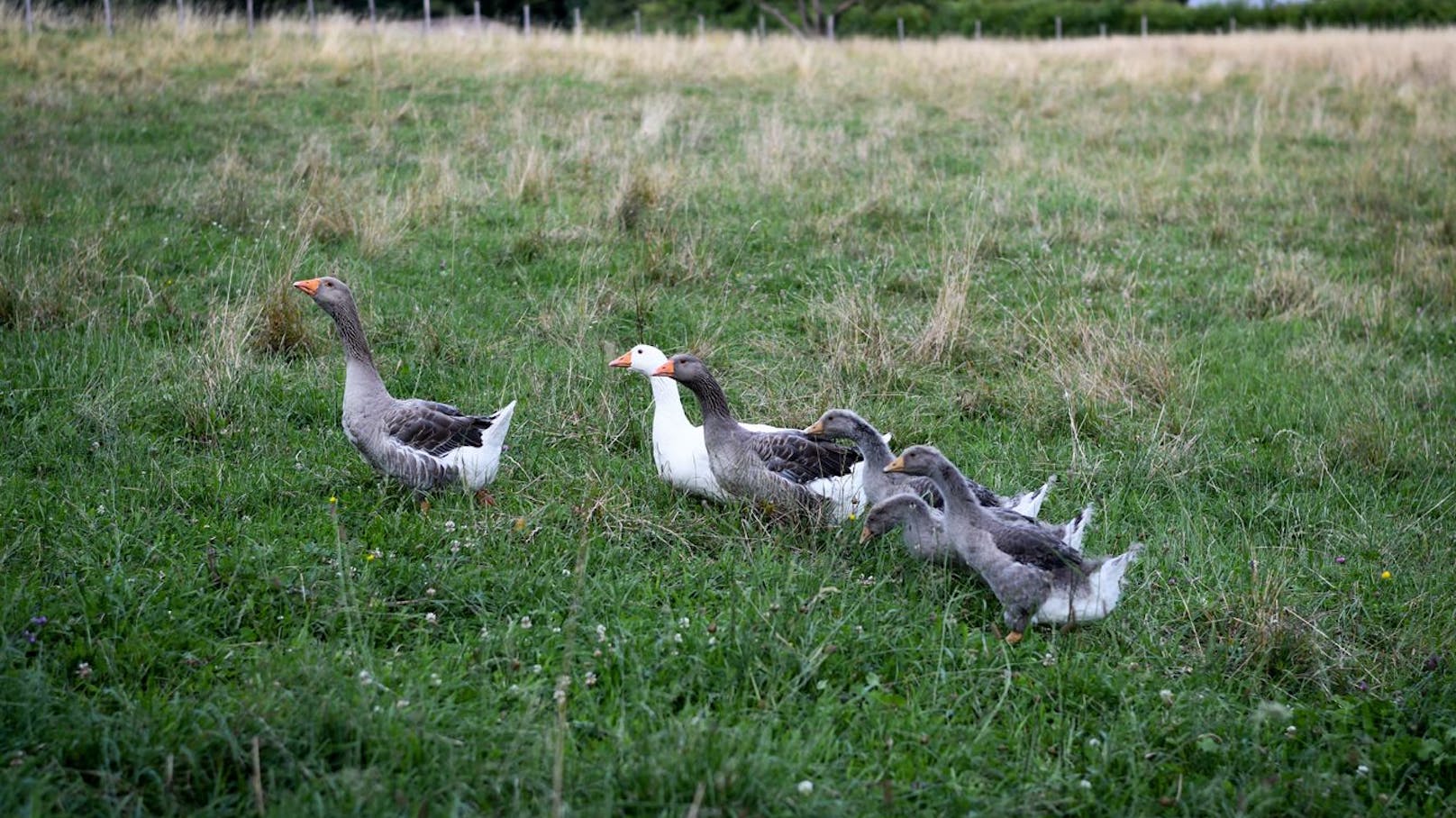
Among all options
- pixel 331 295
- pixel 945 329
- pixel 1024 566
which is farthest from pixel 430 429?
pixel 945 329

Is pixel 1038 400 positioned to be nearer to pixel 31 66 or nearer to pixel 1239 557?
pixel 1239 557

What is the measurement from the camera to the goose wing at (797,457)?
5.68 metres

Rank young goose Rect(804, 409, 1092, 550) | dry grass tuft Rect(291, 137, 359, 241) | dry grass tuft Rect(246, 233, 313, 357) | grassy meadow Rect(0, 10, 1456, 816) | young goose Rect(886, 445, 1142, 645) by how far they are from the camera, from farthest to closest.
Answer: dry grass tuft Rect(291, 137, 359, 241) → dry grass tuft Rect(246, 233, 313, 357) → young goose Rect(804, 409, 1092, 550) → young goose Rect(886, 445, 1142, 645) → grassy meadow Rect(0, 10, 1456, 816)

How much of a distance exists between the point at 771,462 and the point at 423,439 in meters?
1.71

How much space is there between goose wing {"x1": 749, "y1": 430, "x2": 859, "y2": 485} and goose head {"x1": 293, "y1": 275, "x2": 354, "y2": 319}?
2279 mm

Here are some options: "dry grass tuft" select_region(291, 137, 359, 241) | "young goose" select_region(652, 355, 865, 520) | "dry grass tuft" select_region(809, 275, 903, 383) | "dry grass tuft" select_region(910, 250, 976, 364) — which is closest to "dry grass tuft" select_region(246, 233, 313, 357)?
"dry grass tuft" select_region(291, 137, 359, 241)

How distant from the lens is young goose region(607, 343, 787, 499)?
574cm

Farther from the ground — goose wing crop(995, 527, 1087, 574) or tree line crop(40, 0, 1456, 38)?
tree line crop(40, 0, 1456, 38)

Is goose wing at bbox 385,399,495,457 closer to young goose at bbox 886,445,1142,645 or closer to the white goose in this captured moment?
the white goose

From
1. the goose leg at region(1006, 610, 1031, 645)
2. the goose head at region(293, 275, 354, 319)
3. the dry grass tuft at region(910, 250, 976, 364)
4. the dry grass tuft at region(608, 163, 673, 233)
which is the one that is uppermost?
the dry grass tuft at region(608, 163, 673, 233)

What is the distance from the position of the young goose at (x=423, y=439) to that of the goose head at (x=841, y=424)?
1500 mm

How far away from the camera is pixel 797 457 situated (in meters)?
5.73

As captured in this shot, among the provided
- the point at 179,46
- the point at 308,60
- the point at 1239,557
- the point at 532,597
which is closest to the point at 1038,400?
the point at 1239,557

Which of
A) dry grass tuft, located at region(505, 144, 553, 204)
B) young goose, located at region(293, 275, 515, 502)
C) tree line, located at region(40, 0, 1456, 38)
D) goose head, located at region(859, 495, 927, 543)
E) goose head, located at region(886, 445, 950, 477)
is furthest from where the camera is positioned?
tree line, located at region(40, 0, 1456, 38)
